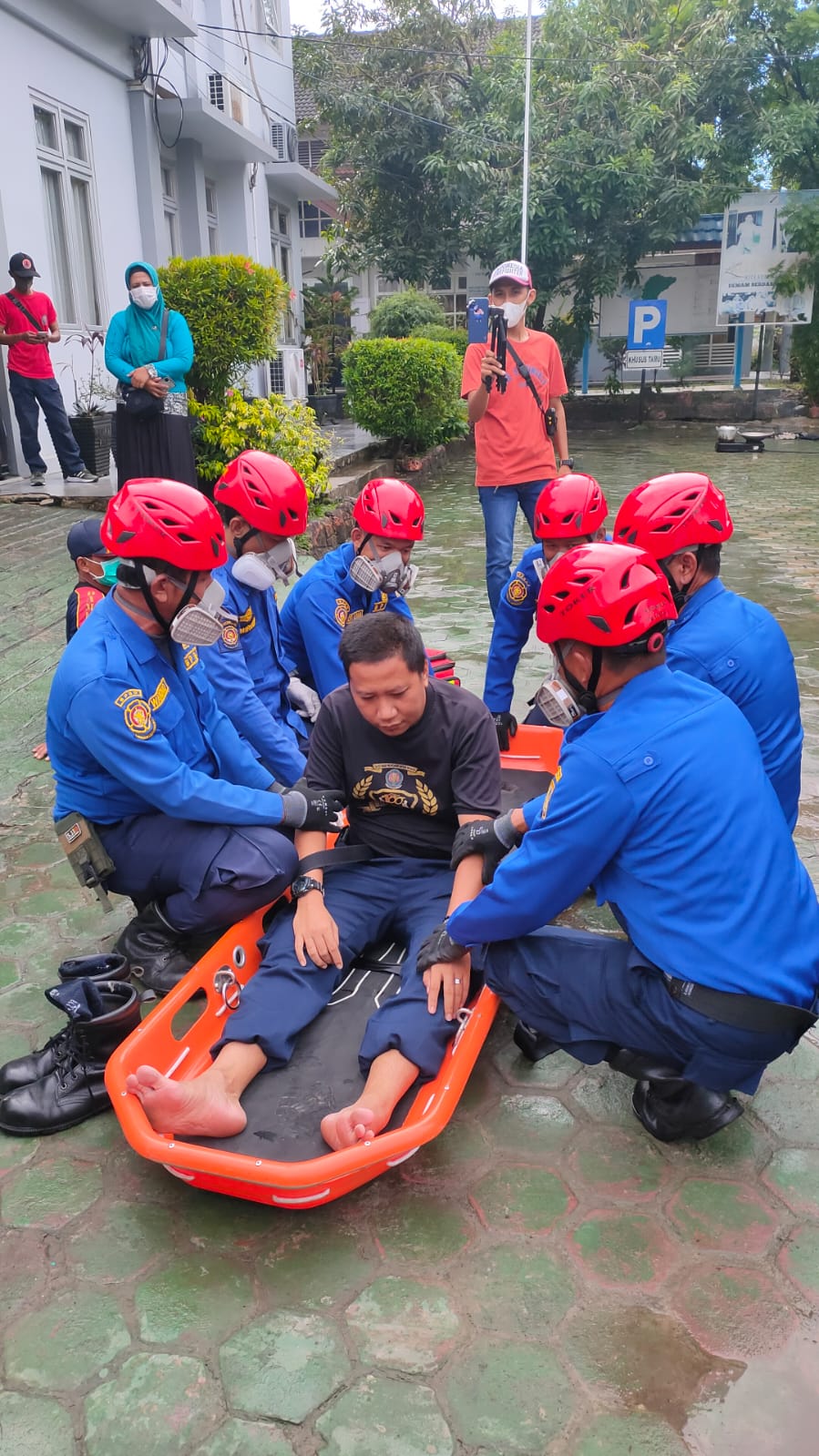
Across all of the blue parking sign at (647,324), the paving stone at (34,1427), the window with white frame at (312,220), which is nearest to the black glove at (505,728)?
the paving stone at (34,1427)

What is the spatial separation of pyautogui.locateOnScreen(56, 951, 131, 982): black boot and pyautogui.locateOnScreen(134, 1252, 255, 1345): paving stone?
2.67 feet

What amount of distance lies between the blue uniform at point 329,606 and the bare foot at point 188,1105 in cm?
209

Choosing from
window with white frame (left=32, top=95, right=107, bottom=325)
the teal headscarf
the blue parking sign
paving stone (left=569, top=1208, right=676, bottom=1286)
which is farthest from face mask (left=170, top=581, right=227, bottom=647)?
the blue parking sign

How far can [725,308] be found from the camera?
19656 mm

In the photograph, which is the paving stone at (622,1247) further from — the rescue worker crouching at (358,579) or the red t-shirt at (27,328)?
the red t-shirt at (27,328)

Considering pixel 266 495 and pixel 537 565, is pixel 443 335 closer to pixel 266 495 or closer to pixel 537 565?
pixel 537 565

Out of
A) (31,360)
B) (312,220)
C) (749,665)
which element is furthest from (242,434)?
(312,220)

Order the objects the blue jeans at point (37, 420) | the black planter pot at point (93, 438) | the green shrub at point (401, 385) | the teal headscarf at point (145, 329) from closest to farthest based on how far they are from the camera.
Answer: the teal headscarf at point (145, 329) < the blue jeans at point (37, 420) < the black planter pot at point (93, 438) < the green shrub at point (401, 385)

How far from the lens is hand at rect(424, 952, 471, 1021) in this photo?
262cm

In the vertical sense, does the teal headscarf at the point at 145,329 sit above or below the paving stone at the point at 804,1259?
above

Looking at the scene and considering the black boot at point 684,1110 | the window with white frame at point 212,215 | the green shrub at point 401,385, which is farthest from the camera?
the window with white frame at point 212,215

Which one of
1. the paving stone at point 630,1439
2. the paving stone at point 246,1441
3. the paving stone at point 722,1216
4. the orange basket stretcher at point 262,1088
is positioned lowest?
the paving stone at point 722,1216

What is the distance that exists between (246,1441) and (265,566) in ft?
8.87

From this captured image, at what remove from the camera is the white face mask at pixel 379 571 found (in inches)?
158
